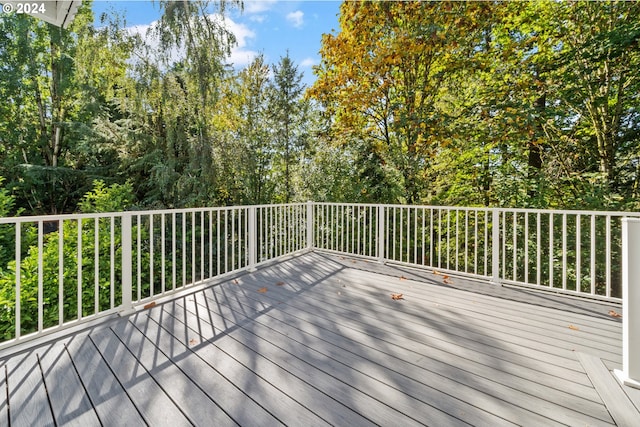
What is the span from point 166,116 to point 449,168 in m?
6.54

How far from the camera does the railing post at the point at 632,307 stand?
1.60m

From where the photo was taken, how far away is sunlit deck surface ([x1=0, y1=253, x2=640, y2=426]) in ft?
4.55

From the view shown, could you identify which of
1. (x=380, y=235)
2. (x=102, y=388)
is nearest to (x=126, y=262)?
(x=102, y=388)

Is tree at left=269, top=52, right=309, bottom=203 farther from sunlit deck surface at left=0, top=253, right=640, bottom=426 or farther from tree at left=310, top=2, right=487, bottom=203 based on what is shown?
sunlit deck surface at left=0, top=253, right=640, bottom=426

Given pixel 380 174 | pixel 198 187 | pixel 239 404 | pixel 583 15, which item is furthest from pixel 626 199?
pixel 198 187

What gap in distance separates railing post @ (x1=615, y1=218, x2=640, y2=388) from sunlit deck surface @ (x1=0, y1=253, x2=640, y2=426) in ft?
0.38

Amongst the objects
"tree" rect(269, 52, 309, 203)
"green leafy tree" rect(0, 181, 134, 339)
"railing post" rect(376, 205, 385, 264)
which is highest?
"tree" rect(269, 52, 309, 203)

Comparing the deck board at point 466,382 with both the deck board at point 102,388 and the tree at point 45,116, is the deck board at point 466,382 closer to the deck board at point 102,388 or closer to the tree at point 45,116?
the deck board at point 102,388

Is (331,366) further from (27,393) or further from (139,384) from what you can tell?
(27,393)

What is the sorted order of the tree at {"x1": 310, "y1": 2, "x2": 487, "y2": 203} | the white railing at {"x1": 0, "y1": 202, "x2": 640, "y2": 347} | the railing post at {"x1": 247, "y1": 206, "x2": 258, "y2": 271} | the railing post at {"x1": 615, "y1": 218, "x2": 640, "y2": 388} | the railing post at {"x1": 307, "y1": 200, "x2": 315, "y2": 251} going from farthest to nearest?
the tree at {"x1": 310, "y1": 2, "x2": 487, "y2": 203}, the railing post at {"x1": 307, "y1": 200, "x2": 315, "y2": 251}, the railing post at {"x1": 247, "y1": 206, "x2": 258, "y2": 271}, the white railing at {"x1": 0, "y1": 202, "x2": 640, "y2": 347}, the railing post at {"x1": 615, "y1": 218, "x2": 640, "y2": 388}

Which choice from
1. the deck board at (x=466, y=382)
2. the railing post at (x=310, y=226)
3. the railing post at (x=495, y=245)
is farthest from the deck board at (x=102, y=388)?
the railing post at (x=495, y=245)

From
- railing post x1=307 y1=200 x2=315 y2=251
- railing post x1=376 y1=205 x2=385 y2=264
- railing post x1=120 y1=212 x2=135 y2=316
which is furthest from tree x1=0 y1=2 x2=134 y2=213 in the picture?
railing post x1=376 y1=205 x2=385 y2=264

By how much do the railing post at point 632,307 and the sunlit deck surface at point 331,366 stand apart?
0.12 meters

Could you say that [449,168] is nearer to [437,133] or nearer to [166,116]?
[437,133]
